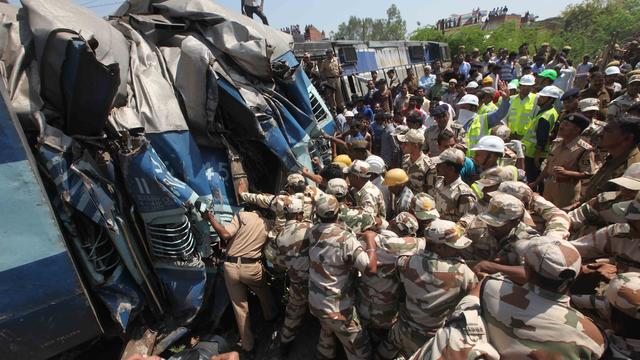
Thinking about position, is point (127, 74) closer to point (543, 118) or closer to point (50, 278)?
point (50, 278)

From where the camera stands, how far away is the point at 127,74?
11.2ft

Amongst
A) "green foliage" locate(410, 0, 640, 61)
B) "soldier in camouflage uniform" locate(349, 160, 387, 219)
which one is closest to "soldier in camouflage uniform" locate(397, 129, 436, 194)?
"soldier in camouflage uniform" locate(349, 160, 387, 219)

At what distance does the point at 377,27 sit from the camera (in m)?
79.7

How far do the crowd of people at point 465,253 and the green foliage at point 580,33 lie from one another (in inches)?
982

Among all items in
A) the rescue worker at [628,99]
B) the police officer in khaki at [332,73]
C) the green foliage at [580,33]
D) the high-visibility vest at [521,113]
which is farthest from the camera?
the green foliage at [580,33]

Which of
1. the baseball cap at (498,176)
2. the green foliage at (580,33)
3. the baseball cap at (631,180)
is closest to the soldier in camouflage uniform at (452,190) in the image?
the baseball cap at (498,176)

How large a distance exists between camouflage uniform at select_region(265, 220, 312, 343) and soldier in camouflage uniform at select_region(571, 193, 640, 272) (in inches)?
79.5

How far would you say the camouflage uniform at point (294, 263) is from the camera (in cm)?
317

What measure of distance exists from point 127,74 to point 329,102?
5610 mm

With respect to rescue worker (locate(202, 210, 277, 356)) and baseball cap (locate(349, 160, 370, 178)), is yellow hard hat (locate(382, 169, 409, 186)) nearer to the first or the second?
baseball cap (locate(349, 160, 370, 178))

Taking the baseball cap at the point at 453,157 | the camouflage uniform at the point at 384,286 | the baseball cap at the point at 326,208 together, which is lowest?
the camouflage uniform at the point at 384,286

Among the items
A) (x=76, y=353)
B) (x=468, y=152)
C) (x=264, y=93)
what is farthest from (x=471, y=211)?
(x=76, y=353)

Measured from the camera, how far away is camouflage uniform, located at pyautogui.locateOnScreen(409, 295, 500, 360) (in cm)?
172

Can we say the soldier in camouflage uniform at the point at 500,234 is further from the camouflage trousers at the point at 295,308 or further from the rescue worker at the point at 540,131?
the rescue worker at the point at 540,131
